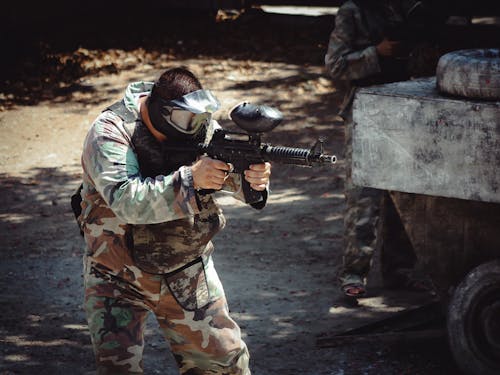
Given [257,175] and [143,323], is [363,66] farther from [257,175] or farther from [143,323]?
[143,323]

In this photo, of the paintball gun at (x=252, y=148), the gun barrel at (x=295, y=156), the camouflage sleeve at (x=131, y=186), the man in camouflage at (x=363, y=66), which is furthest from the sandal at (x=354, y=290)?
the camouflage sleeve at (x=131, y=186)

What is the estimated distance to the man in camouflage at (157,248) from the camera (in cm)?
379

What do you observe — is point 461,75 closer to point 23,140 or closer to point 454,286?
point 454,286

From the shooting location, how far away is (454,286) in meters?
5.03

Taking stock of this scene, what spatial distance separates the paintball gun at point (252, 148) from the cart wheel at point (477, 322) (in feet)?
4.74

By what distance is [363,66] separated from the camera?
5977 mm

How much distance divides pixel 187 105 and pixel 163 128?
163 mm

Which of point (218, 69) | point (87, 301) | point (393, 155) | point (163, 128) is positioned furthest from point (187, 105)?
point (218, 69)

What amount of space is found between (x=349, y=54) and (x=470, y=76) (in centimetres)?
156

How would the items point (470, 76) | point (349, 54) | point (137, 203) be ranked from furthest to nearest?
point (349, 54) → point (470, 76) → point (137, 203)

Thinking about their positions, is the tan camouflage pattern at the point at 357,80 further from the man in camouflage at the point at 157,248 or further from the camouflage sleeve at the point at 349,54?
the man in camouflage at the point at 157,248

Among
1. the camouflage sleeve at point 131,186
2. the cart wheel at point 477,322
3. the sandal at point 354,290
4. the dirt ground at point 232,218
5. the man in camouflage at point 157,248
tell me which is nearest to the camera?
the camouflage sleeve at point 131,186

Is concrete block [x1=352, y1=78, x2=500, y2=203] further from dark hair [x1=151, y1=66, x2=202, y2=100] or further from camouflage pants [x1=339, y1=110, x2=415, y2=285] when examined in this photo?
dark hair [x1=151, y1=66, x2=202, y2=100]

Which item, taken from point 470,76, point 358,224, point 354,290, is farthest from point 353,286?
point 470,76
